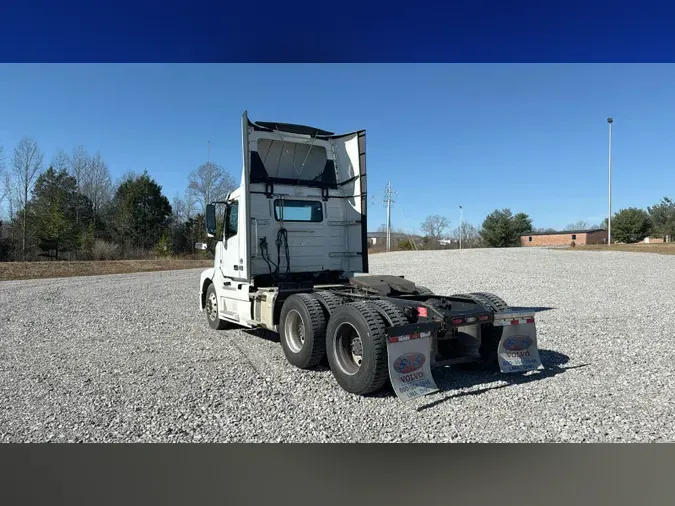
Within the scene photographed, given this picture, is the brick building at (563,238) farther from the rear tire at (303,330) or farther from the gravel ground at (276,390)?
the rear tire at (303,330)

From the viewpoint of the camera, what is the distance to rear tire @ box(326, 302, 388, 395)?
5320 millimetres

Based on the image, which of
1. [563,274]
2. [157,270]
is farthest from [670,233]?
[157,270]

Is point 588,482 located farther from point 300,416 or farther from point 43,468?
point 43,468

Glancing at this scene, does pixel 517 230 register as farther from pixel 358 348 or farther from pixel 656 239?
pixel 358 348

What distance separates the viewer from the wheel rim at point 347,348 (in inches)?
230

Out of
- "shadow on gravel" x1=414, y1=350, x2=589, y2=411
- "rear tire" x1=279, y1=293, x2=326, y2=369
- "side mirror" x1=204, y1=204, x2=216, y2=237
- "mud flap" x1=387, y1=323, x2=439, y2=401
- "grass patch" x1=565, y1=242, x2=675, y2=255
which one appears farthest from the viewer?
"grass patch" x1=565, y1=242, x2=675, y2=255

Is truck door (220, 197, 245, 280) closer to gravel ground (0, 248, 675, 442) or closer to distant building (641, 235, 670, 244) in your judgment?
gravel ground (0, 248, 675, 442)

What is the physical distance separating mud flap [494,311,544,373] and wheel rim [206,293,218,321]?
5.69m

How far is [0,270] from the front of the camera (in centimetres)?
2456

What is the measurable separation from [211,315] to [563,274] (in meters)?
15.7

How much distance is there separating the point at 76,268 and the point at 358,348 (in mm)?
26986

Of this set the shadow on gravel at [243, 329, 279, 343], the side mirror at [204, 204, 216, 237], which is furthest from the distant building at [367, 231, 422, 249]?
the side mirror at [204, 204, 216, 237]

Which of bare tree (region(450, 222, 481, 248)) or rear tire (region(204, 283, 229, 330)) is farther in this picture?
bare tree (region(450, 222, 481, 248))

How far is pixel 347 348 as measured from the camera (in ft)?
19.9
